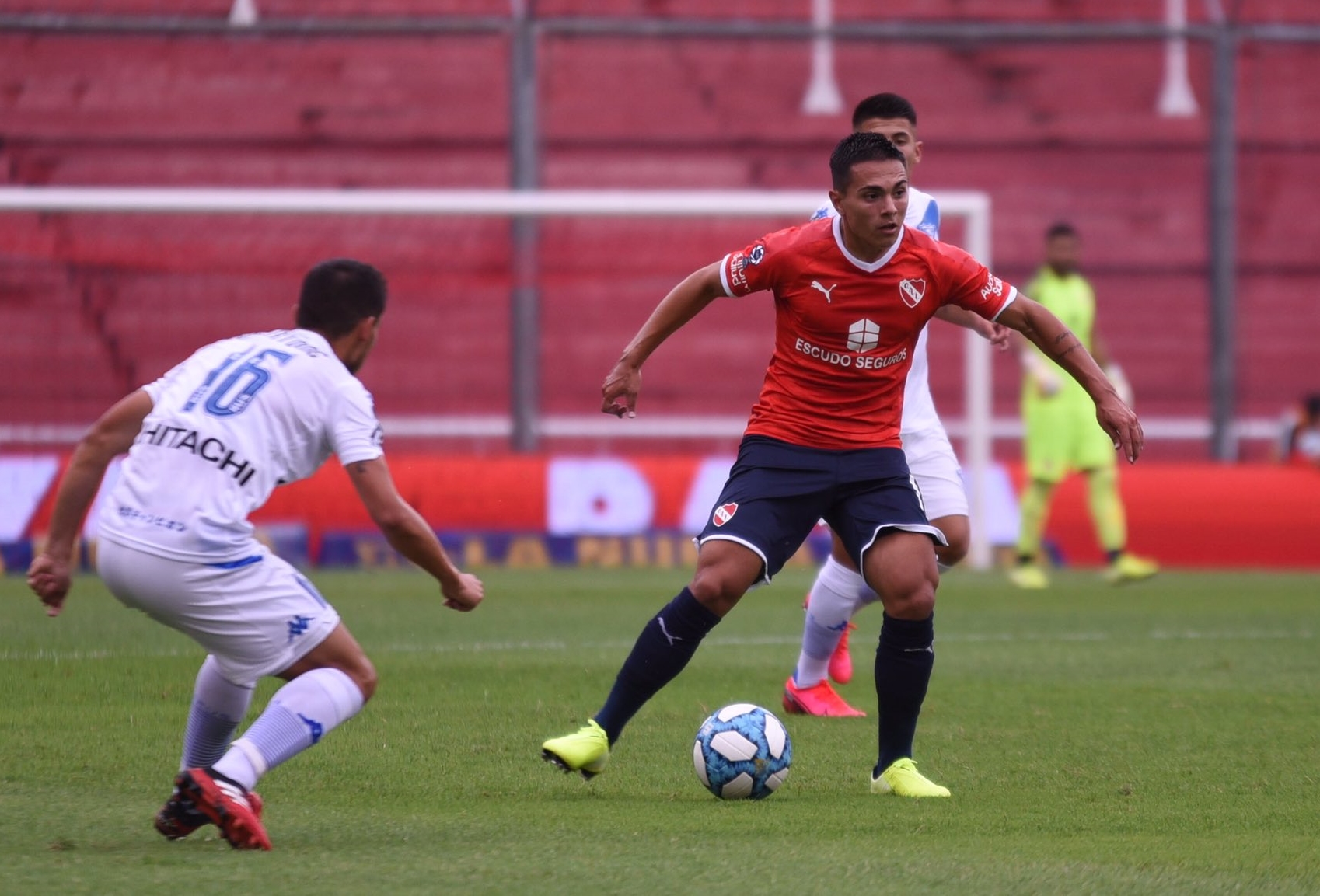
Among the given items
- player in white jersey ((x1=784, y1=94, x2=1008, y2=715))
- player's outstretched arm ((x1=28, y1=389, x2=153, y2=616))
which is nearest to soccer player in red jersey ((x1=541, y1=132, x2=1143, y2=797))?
player in white jersey ((x1=784, y1=94, x2=1008, y2=715))

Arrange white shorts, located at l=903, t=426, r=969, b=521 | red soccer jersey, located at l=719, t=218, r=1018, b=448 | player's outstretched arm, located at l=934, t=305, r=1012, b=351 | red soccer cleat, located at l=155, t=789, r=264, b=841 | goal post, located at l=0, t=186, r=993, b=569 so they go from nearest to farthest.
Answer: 1. red soccer cleat, located at l=155, t=789, r=264, b=841
2. red soccer jersey, located at l=719, t=218, r=1018, b=448
3. player's outstretched arm, located at l=934, t=305, r=1012, b=351
4. white shorts, located at l=903, t=426, r=969, b=521
5. goal post, located at l=0, t=186, r=993, b=569

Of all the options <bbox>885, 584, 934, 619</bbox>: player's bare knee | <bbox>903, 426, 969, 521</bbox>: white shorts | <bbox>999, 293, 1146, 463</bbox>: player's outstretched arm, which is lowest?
<bbox>885, 584, 934, 619</bbox>: player's bare knee

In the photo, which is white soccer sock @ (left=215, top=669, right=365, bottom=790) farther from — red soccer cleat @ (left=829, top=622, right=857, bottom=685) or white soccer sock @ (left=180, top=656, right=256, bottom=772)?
red soccer cleat @ (left=829, top=622, right=857, bottom=685)

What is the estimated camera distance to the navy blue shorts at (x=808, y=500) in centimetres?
530

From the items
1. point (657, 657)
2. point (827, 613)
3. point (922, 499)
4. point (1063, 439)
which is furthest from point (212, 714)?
point (1063, 439)

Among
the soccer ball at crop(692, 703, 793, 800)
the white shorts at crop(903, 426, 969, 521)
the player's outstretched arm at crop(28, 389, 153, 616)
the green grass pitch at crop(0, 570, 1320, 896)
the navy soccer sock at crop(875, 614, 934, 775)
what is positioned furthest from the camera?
the white shorts at crop(903, 426, 969, 521)

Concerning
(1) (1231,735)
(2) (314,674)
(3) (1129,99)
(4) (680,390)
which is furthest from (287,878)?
(3) (1129,99)

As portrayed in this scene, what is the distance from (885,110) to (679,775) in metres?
2.52

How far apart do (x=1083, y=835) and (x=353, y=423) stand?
1999mm

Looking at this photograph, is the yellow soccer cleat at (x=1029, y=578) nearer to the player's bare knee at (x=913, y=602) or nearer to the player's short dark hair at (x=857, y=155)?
the player's bare knee at (x=913, y=602)

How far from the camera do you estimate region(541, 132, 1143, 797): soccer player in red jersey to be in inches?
206

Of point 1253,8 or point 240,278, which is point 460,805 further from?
point 1253,8

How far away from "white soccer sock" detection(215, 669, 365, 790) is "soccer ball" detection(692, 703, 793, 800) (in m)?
1.14

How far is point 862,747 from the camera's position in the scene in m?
6.07
